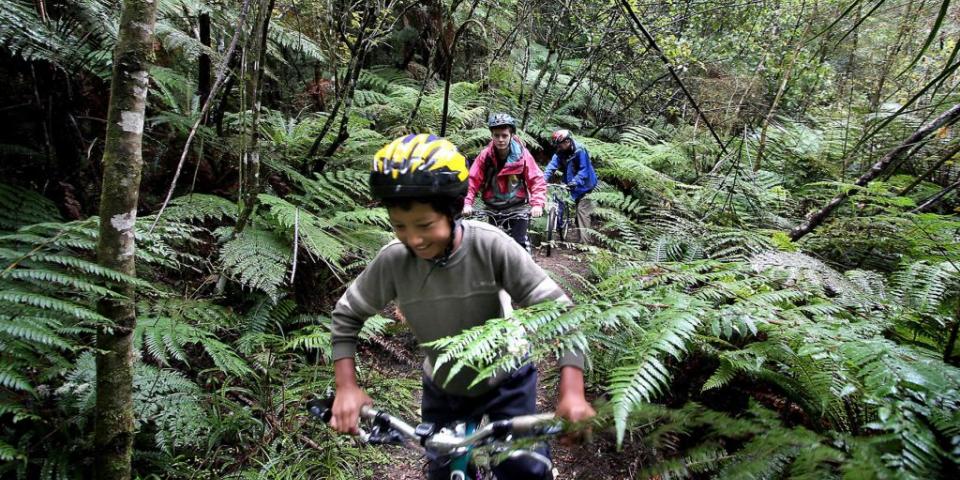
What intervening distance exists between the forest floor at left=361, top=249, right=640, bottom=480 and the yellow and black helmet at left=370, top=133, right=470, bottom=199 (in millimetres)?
1710

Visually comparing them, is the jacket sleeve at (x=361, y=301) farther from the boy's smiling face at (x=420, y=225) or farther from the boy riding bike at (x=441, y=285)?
the boy's smiling face at (x=420, y=225)

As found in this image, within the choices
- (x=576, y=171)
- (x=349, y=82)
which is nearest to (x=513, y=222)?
(x=576, y=171)

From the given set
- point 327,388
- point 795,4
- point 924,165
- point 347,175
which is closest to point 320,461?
point 327,388

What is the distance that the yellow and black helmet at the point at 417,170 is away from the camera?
1777 millimetres

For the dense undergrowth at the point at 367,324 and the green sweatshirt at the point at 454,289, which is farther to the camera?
the green sweatshirt at the point at 454,289

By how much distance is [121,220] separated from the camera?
6.96 ft

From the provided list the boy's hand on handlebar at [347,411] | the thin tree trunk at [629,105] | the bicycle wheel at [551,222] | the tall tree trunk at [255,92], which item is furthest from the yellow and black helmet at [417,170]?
the thin tree trunk at [629,105]

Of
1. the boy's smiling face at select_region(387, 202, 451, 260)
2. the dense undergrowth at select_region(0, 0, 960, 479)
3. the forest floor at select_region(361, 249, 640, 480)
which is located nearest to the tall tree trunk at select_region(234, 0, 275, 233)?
the dense undergrowth at select_region(0, 0, 960, 479)

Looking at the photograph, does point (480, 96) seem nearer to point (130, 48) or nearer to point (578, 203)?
point (578, 203)

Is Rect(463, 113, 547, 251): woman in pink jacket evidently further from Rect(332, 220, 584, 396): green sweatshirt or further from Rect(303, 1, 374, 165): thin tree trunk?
Rect(332, 220, 584, 396): green sweatshirt

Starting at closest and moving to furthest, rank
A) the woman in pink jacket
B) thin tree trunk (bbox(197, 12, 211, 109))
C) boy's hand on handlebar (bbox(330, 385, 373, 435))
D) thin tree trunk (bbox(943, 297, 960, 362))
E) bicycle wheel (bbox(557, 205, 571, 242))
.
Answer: thin tree trunk (bbox(943, 297, 960, 362)) → boy's hand on handlebar (bbox(330, 385, 373, 435)) → thin tree trunk (bbox(197, 12, 211, 109)) → the woman in pink jacket → bicycle wheel (bbox(557, 205, 571, 242))

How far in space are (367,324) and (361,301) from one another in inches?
81.7

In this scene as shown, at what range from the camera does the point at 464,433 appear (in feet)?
5.99

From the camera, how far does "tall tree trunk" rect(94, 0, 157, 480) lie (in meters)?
2.00
